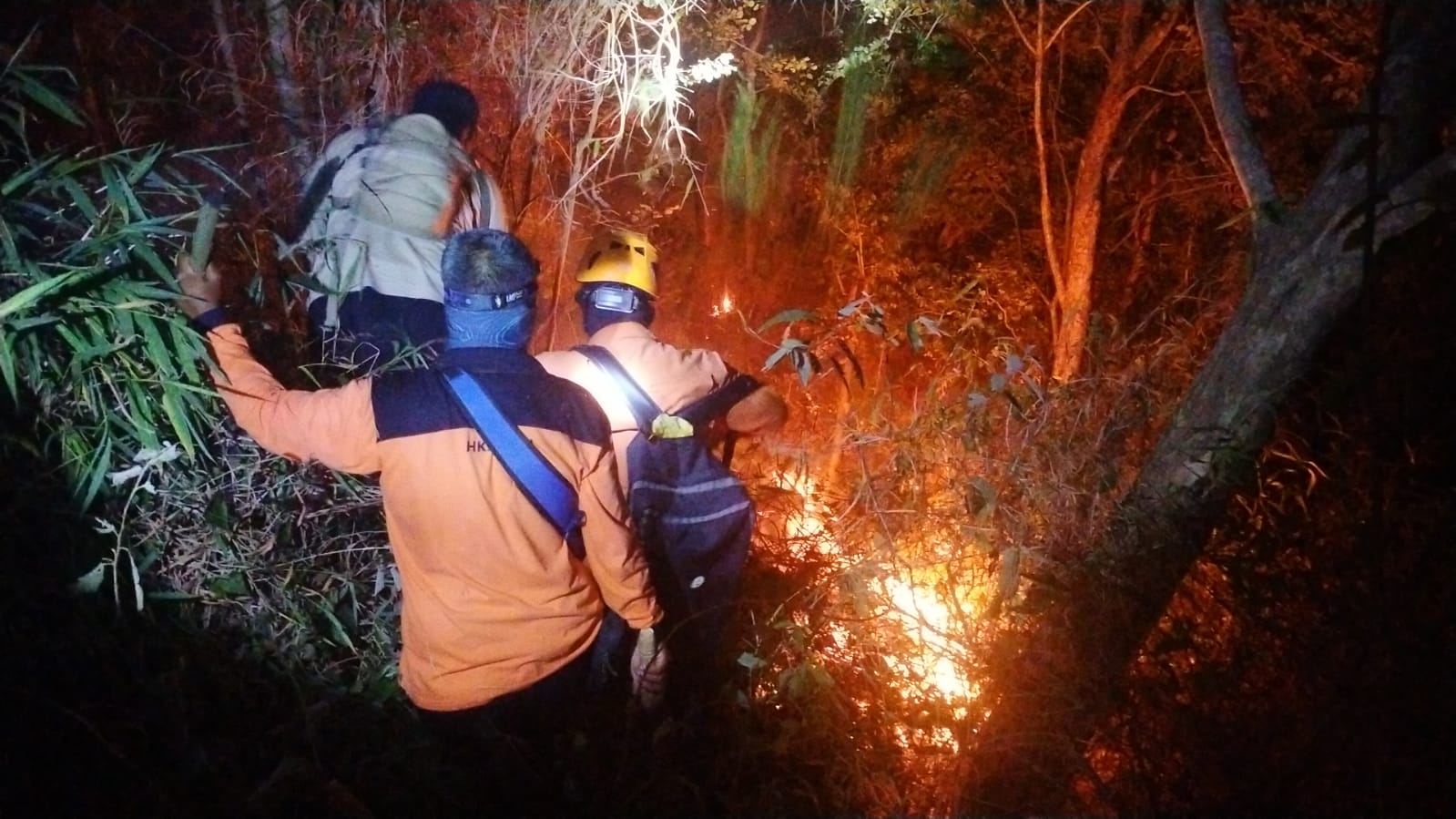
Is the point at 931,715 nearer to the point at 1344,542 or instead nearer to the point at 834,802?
the point at 834,802

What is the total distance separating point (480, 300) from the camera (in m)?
2.51

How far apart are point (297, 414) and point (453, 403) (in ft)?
1.38

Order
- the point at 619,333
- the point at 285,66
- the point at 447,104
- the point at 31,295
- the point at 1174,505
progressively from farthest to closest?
the point at 285,66, the point at 447,104, the point at 619,333, the point at 1174,505, the point at 31,295

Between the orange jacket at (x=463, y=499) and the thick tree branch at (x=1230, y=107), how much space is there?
7.34 ft

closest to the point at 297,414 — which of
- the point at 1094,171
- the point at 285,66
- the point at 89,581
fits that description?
the point at 89,581

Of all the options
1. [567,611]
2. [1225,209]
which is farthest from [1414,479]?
[1225,209]

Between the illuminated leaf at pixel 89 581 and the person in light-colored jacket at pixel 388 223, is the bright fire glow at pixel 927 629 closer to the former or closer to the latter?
the person in light-colored jacket at pixel 388 223

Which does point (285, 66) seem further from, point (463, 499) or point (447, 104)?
point (463, 499)

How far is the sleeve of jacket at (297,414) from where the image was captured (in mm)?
2486

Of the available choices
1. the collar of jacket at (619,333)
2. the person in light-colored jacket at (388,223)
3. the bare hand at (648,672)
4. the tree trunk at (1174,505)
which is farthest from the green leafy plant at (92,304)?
the tree trunk at (1174,505)

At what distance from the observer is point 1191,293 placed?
4.22m

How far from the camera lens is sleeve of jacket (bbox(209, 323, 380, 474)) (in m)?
2.49

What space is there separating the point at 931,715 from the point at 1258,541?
1.26m

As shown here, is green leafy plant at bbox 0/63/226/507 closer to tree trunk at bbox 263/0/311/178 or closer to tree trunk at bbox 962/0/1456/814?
Answer: tree trunk at bbox 263/0/311/178
